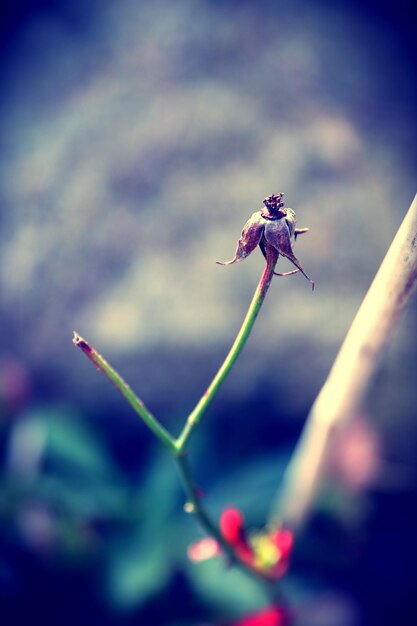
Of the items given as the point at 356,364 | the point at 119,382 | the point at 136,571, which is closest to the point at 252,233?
the point at 119,382

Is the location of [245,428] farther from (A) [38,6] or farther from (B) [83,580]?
(A) [38,6]

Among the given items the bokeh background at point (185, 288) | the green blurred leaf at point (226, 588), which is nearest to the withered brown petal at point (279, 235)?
the bokeh background at point (185, 288)

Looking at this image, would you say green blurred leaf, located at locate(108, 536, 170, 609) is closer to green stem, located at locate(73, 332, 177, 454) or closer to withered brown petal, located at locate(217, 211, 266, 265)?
green stem, located at locate(73, 332, 177, 454)

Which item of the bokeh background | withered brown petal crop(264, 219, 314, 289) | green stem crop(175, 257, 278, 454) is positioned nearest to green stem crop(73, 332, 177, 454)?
green stem crop(175, 257, 278, 454)

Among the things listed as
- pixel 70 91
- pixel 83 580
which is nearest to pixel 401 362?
pixel 83 580

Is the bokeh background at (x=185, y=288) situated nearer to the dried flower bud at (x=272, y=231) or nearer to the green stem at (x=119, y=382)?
the green stem at (x=119, y=382)

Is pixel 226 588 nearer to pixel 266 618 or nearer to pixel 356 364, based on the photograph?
pixel 266 618
